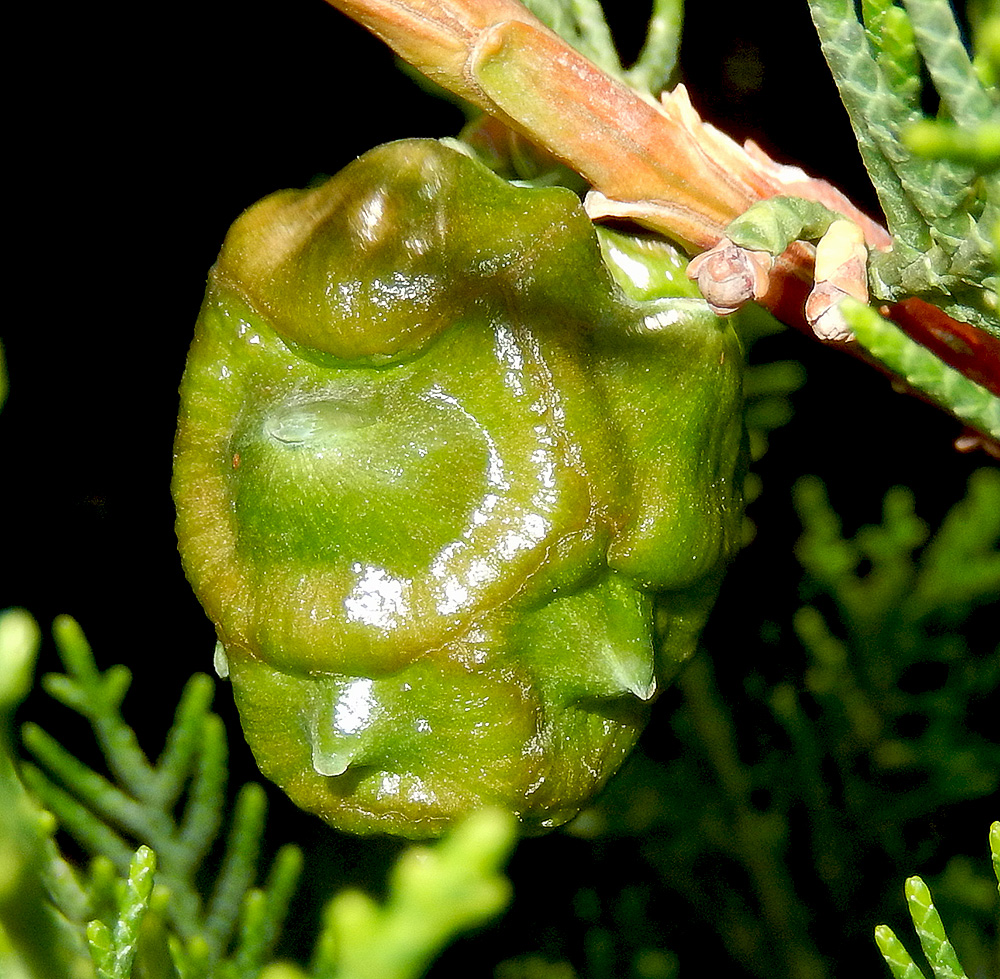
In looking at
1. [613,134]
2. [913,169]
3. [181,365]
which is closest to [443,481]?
[613,134]

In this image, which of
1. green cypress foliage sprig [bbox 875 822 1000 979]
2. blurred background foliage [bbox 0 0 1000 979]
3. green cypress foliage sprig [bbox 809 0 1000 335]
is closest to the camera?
green cypress foliage sprig [bbox 809 0 1000 335]

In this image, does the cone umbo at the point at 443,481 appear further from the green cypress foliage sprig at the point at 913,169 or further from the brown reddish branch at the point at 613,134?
the green cypress foliage sprig at the point at 913,169

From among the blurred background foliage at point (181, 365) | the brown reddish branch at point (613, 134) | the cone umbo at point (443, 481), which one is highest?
the brown reddish branch at point (613, 134)

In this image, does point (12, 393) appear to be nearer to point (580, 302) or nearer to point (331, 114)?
point (331, 114)

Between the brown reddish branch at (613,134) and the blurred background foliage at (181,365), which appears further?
the blurred background foliage at (181,365)

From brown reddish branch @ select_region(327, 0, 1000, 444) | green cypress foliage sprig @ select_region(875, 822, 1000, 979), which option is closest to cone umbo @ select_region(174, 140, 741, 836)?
brown reddish branch @ select_region(327, 0, 1000, 444)

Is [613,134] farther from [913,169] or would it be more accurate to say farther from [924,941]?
[924,941]

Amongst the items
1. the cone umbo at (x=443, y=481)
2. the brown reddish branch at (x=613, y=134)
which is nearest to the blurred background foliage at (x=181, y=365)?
the brown reddish branch at (x=613, y=134)

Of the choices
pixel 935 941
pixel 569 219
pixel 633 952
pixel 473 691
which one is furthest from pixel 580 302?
pixel 633 952

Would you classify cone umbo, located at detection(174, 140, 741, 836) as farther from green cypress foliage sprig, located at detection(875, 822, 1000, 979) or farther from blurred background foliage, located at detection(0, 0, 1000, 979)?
blurred background foliage, located at detection(0, 0, 1000, 979)
